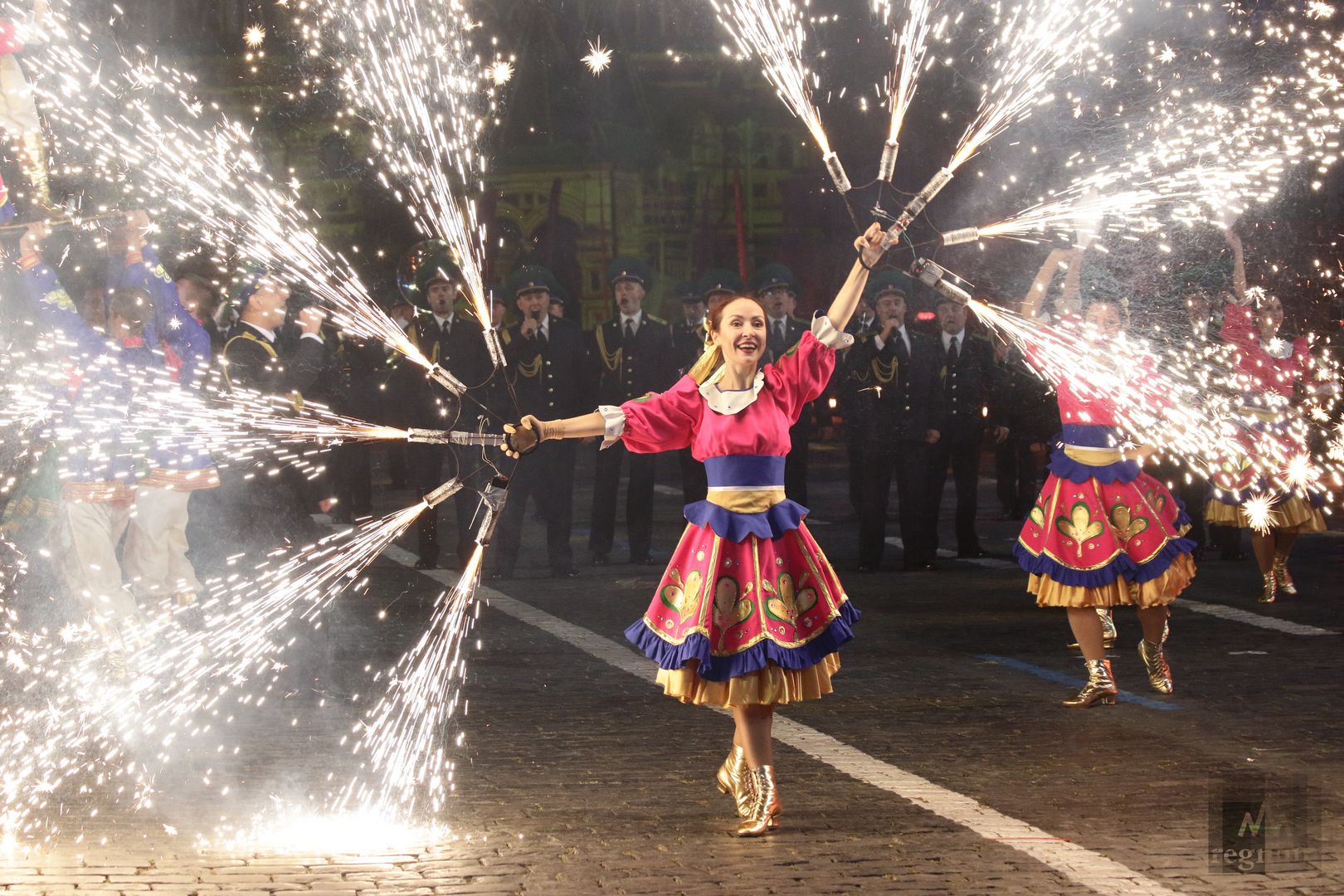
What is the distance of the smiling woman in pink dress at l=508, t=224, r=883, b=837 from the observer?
20.6 feet

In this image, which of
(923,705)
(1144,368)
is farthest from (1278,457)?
(923,705)

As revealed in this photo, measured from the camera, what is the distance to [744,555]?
6.36 m

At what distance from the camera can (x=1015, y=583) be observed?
13148mm

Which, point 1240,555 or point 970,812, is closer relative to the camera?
point 970,812

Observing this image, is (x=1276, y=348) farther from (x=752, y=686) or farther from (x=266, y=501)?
(x=752, y=686)

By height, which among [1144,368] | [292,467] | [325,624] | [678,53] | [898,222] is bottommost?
[325,624]

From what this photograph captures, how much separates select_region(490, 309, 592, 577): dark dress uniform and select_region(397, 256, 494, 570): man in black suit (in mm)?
288

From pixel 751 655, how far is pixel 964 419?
8776 millimetres

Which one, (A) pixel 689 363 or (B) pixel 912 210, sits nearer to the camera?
(B) pixel 912 210

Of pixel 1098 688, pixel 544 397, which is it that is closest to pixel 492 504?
pixel 1098 688

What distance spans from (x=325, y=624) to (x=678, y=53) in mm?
16425

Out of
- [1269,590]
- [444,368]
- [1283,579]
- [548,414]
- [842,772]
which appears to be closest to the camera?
[842,772]

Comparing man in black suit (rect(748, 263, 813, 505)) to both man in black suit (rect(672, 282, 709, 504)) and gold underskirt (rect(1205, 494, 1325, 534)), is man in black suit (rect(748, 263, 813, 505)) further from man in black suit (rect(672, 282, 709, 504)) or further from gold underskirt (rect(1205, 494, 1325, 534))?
gold underskirt (rect(1205, 494, 1325, 534))

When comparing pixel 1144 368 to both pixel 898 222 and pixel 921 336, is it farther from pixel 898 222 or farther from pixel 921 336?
pixel 921 336
